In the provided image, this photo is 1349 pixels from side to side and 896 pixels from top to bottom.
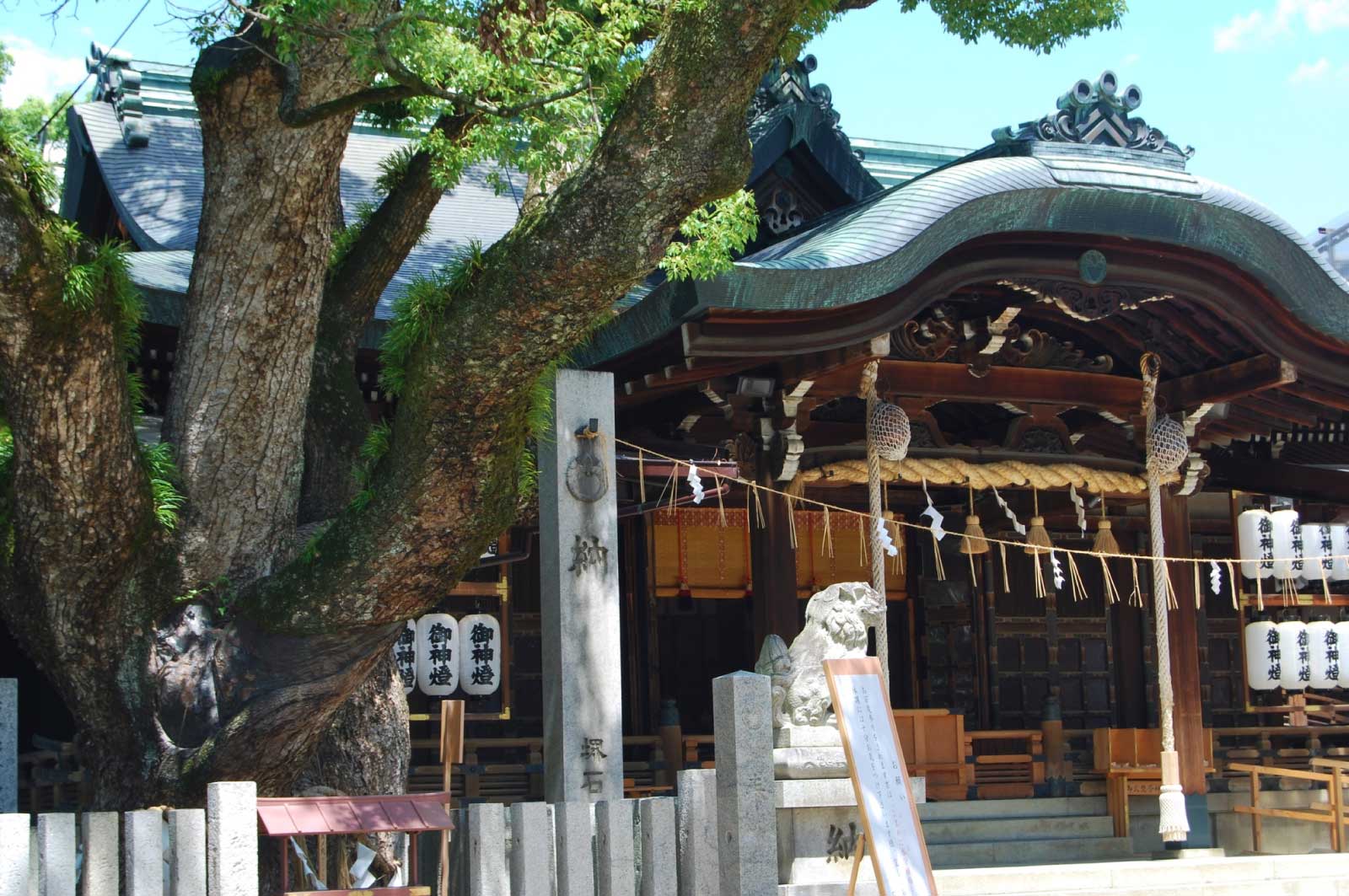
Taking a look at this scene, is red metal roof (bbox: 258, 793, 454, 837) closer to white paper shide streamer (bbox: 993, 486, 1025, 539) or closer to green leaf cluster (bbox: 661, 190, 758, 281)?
green leaf cluster (bbox: 661, 190, 758, 281)

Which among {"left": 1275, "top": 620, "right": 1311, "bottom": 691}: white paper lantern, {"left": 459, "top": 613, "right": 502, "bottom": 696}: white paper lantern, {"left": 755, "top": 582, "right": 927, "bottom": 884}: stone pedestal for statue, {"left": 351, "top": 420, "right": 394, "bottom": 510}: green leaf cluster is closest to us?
{"left": 351, "top": 420, "right": 394, "bottom": 510}: green leaf cluster

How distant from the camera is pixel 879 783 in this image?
292 inches

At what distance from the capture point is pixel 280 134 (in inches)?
292

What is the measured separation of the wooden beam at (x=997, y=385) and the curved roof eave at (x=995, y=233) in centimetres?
110

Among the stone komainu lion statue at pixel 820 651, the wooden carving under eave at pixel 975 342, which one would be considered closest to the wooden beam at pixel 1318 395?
the wooden carving under eave at pixel 975 342

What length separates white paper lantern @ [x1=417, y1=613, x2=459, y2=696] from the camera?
1145 cm

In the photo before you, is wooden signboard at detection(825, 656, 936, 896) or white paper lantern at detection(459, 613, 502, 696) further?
white paper lantern at detection(459, 613, 502, 696)

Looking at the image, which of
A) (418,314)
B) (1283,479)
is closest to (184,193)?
(418,314)

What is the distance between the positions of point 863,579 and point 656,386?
4.56 metres

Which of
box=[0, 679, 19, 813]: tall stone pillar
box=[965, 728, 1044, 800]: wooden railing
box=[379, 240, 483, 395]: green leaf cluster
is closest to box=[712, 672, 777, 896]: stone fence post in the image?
box=[379, 240, 483, 395]: green leaf cluster

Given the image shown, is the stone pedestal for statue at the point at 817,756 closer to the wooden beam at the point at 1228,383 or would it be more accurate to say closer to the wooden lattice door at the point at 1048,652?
the wooden beam at the point at 1228,383

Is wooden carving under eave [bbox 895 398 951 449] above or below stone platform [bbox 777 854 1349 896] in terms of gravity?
above

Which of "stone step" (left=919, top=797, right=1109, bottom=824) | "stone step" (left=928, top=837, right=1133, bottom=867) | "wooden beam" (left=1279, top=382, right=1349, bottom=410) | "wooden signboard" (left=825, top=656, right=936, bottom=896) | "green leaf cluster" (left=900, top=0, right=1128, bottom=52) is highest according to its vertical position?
"green leaf cluster" (left=900, top=0, right=1128, bottom=52)

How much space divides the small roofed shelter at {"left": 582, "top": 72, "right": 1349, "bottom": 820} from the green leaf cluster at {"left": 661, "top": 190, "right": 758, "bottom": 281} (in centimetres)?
84
